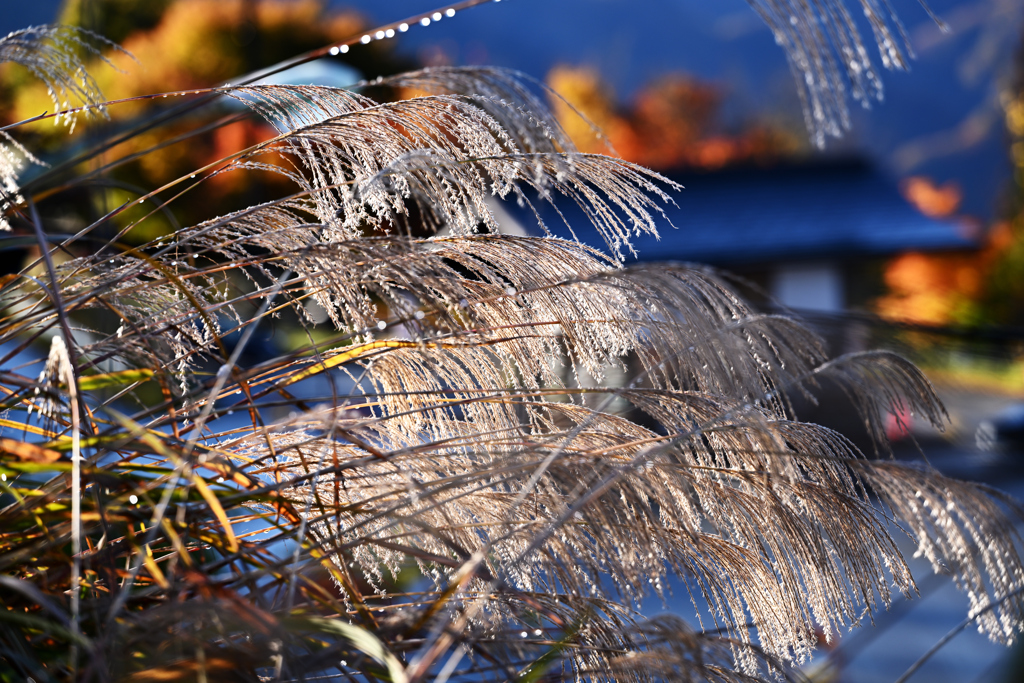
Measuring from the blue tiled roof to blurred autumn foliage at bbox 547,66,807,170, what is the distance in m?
6.01

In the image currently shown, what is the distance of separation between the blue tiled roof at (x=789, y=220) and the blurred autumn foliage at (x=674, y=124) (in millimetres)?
6006

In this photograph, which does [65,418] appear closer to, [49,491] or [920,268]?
[49,491]

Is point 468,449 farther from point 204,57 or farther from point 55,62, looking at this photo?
point 204,57

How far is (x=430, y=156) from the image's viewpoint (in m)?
0.87

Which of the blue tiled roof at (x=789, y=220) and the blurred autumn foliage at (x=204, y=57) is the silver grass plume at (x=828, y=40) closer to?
the blue tiled roof at (x=789, y=220)

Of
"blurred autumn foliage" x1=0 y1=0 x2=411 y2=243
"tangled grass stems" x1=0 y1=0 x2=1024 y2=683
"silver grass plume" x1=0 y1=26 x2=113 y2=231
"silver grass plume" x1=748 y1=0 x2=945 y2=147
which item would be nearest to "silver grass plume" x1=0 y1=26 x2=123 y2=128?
"silver grass plume" x1=0 y1=26 x2=113 y2=231

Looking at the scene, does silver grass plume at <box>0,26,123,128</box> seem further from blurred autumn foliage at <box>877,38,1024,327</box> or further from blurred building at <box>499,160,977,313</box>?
blurred autumn foliage at <box>877,38,1024,327</box>

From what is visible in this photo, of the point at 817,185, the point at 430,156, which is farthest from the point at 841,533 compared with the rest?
the point at 817,185

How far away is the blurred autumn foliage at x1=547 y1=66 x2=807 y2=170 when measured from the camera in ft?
66.8

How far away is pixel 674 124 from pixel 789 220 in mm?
9789

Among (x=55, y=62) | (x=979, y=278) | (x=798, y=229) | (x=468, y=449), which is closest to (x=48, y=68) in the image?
(x=55, y=62)

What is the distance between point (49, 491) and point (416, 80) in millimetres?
624

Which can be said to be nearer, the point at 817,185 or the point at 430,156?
the point at 430,156

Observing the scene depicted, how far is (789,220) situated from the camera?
12359mm
